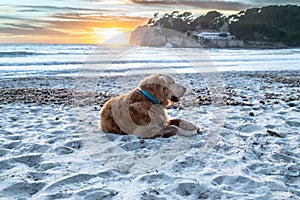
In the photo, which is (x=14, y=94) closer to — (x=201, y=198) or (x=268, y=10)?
(x=201, y=198)

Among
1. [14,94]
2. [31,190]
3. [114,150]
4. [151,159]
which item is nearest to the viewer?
[31,190]

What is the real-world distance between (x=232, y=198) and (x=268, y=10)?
5655 inches

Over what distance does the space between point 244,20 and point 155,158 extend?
449 feet

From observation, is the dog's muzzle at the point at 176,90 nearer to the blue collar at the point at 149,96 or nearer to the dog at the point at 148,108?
the dog at the point at 148,108

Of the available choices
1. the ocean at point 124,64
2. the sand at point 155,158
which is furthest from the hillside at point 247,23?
the sand at point 155,158

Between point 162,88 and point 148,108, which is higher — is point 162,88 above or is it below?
above

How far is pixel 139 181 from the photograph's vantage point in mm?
4367

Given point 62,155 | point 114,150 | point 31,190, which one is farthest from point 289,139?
point 31,190

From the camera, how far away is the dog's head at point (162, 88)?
611 centimetres

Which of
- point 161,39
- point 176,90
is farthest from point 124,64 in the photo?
point 161,39

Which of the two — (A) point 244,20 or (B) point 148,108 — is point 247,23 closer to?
(A) point 244,20

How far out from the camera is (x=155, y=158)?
5.19 m

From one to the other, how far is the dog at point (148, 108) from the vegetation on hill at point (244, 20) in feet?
344

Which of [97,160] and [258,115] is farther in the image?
[258,115]
